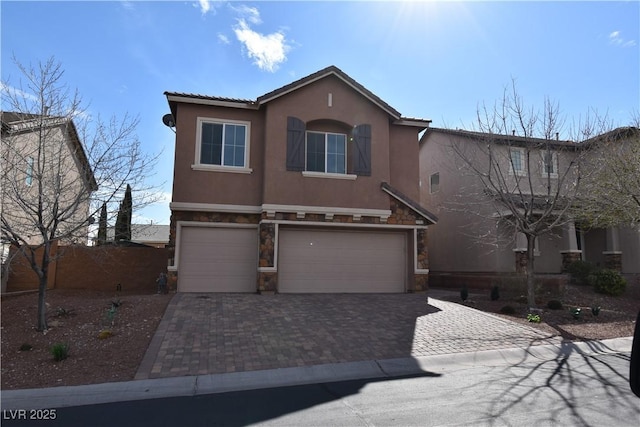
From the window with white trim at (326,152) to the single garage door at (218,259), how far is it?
3.12 meters

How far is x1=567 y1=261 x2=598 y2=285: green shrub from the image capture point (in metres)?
15.8

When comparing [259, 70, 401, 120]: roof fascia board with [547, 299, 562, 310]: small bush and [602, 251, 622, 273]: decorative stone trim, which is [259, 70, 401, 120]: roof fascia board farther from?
[602, 251, 622, 273]: decorative stone trim

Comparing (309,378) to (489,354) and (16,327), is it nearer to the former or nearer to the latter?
(489,354)

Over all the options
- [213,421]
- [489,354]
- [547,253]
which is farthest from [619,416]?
[547,253]

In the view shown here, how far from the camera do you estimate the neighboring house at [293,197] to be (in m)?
14.0

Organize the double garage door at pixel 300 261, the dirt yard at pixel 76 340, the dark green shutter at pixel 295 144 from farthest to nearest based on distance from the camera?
the dark green shutter at pixel 295 144, the double garage door at pixel 300 261, the dirt yard at pixel 76 340

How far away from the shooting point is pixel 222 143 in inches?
573

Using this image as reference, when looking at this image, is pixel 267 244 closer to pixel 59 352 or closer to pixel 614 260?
pixel 59 352

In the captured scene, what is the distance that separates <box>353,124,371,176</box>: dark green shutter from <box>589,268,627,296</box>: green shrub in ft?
28.4

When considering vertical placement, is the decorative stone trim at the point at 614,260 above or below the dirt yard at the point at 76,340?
above

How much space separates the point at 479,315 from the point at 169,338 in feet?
25.7

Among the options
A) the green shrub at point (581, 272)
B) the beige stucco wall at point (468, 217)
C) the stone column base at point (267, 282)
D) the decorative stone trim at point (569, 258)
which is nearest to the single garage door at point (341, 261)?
the stone column base at point (267, 282)

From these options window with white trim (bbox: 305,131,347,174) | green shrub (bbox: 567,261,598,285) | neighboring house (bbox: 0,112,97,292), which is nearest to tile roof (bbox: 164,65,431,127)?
window with white trim (bbox: 305,131,347,174)

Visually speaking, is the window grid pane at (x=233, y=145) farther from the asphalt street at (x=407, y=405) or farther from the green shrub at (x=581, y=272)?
the green shrub at (x=581, y=272)
